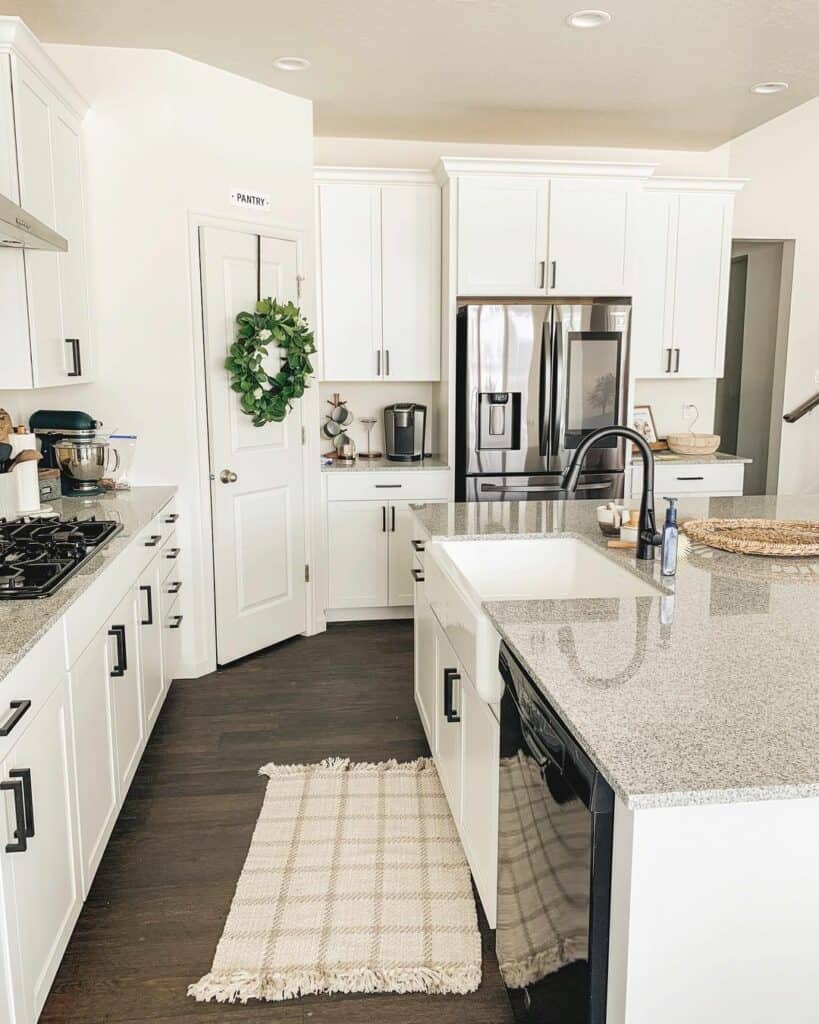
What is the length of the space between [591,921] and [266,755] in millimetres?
2211

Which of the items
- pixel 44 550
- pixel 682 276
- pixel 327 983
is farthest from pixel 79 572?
pixel 682 276

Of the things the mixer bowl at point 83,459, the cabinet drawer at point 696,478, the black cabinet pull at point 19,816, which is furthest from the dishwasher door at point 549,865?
the cabinet drawer at point 696,478

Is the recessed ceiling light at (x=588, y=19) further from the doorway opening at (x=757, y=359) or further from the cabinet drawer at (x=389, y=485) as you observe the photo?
the doorway opening at (x=757, y=359)

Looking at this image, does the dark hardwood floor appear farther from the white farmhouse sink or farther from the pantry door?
the white farmhouse sink

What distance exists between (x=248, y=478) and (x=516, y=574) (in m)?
1.88

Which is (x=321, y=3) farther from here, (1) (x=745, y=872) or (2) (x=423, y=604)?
(1) (x=745, y=872)

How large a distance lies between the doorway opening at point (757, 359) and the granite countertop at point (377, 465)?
2861 mm

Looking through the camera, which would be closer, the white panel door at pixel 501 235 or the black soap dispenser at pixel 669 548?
the black soap dispenser at pixel 669 548

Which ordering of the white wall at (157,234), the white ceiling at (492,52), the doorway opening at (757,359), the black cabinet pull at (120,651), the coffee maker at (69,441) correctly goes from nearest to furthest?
the black cabinet pull at (120,651) → the white ceiling at (492,52) → the coffee maker at (69,441) → the white wall at (157,234) → the doorway opening at (757,359)

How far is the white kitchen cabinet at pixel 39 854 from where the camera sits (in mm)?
1639

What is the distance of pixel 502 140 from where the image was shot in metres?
5.18

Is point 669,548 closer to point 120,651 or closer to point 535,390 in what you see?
point 120,651

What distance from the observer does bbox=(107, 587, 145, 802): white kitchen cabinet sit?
2.62 m

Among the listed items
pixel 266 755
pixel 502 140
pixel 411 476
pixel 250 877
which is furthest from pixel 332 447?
pixel 250 877
